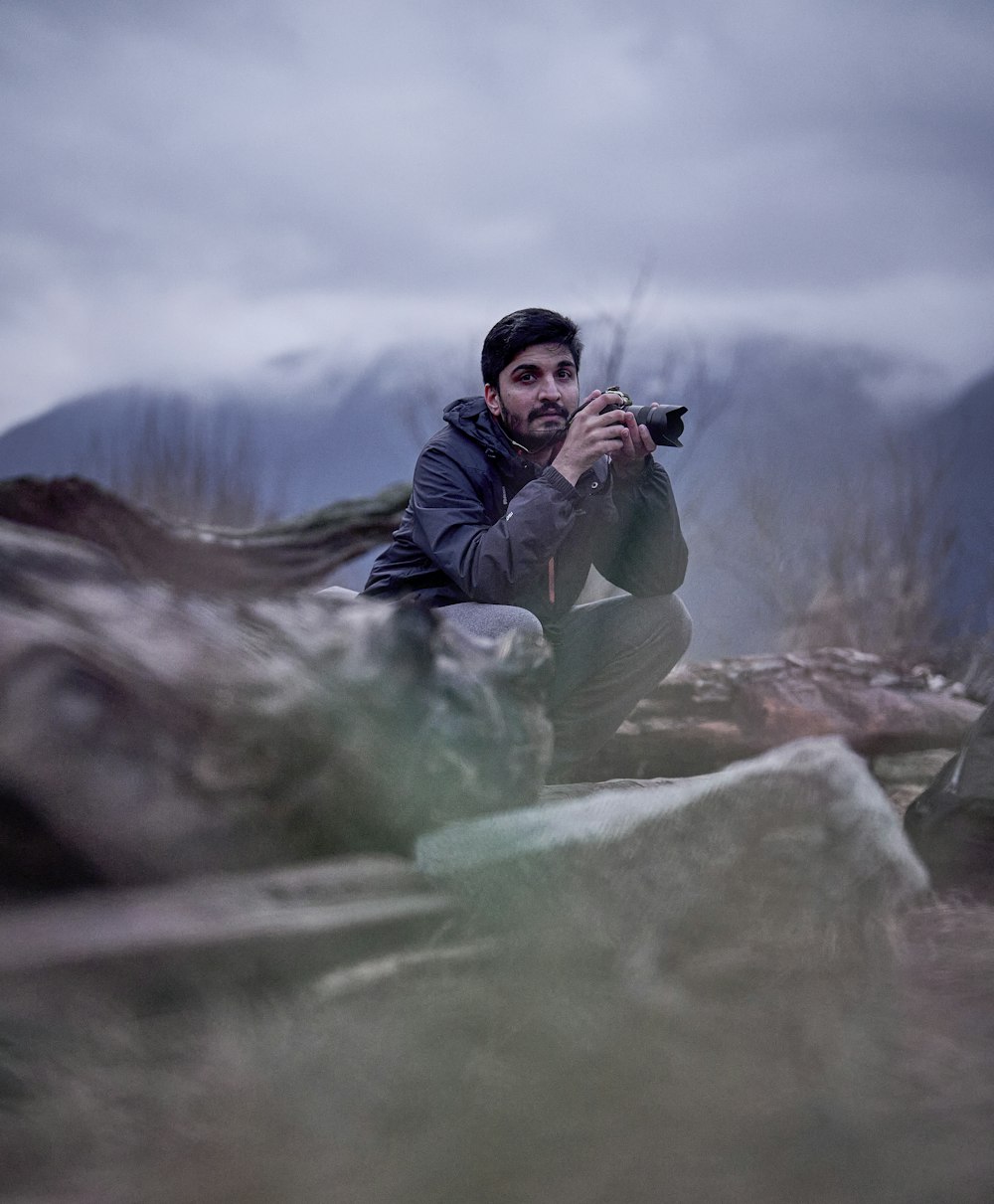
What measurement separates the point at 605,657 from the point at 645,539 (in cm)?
36

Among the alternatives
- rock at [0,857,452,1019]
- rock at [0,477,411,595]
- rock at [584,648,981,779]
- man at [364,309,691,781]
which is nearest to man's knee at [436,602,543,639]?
man at [364,309,691,781]

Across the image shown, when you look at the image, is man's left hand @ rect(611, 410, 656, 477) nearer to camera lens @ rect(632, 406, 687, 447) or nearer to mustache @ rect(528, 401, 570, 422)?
camera lens @ rect(632, 406, 687, 447)

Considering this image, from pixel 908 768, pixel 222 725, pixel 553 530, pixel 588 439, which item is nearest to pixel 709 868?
pixel 222 725

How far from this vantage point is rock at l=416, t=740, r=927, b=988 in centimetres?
160

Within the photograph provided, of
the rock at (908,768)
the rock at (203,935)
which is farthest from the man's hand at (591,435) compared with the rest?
the rock at (908,768)

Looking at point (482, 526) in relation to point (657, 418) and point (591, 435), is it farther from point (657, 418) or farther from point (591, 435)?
point (657, 418)

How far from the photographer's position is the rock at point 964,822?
2.49 m

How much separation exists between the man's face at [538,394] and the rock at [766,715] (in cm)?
157

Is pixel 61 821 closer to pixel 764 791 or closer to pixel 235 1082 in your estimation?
pixel 235 1082

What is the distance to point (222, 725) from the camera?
1.47 metres

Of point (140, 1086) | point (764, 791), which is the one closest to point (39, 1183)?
point (140, 1086)

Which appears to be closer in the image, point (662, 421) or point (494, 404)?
point (662, 421)

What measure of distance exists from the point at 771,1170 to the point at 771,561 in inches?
317

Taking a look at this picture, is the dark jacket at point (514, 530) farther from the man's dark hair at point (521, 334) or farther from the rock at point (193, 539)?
the rock at point (193, 539)
